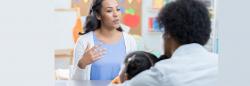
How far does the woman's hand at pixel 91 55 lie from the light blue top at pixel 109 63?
9 cm

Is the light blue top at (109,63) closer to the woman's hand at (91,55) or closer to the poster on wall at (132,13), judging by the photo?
the woman's hand at (91,55)

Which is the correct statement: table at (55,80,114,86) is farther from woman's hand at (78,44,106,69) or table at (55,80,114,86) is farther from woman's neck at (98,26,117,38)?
woman's neck at (98,26,117,38)

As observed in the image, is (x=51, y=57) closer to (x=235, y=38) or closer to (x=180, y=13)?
(x=235, y=38)

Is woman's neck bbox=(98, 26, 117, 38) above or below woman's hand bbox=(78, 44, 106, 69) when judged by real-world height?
above

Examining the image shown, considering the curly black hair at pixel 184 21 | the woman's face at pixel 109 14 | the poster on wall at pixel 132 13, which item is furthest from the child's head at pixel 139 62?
the poster on wall at pixel 132 13

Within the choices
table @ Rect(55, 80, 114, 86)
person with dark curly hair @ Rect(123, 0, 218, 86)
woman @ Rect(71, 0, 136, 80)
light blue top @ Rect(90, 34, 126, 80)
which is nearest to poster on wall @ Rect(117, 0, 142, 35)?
woman @ Rect(71, 0, 136, 80)

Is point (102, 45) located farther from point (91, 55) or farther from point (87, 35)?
point (91, 55)

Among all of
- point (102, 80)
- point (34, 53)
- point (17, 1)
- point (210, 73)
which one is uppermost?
point (17, 1)

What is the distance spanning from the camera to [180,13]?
1.39 metres

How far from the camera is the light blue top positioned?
2400 mm

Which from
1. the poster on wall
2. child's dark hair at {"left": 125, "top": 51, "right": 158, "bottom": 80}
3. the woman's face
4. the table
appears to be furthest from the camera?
the poster on wall

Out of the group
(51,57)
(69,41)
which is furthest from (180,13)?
(69,41)

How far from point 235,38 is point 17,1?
0.45 m

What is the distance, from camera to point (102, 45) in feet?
8.10
